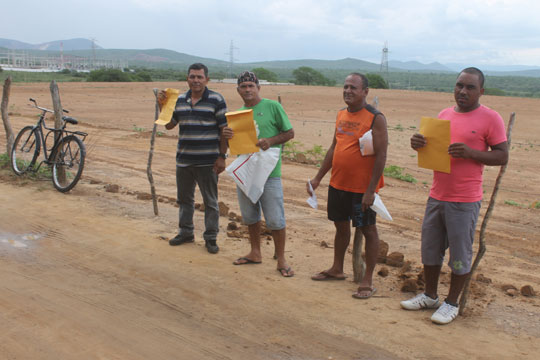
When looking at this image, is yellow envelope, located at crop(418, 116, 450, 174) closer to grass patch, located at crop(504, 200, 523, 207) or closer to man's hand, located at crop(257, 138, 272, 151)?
man's hand, located at crop(257, 138, 272, 151)

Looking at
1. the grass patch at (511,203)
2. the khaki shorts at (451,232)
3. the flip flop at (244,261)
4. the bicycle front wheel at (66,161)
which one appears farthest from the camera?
the grass patch at (511,203)

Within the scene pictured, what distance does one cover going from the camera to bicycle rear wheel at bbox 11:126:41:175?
854cm

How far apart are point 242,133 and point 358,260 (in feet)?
5.30

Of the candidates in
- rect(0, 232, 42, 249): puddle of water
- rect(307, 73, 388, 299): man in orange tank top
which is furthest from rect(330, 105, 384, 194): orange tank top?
rect(0, 232, 42, 249): puddle of water

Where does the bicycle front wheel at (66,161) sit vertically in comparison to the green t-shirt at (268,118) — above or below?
below

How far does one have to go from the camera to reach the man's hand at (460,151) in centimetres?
367

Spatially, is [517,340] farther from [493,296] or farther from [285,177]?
[285,177]

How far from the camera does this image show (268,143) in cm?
470

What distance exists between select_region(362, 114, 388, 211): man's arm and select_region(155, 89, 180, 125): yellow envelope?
2.28 m

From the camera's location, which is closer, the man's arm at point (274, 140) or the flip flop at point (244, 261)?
the man's arm at point (274, 140)

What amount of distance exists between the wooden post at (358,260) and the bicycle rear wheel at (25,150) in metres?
6.08

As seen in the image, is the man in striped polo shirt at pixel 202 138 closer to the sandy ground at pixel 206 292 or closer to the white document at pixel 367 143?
the sandy ground at pixel 206 292

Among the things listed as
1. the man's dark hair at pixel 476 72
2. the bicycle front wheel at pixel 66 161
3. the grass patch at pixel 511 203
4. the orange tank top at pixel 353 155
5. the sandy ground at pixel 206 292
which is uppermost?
the man's dark hair at pixel 476 72

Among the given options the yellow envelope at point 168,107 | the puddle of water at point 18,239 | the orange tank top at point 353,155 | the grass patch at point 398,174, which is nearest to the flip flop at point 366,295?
the orange tank top at point 353,155
